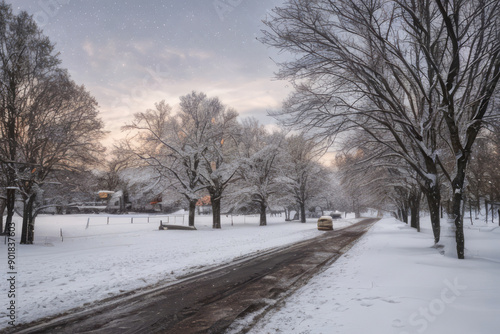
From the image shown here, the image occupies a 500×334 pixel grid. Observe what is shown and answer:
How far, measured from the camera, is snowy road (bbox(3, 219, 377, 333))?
173 inches

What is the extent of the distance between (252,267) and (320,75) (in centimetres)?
697

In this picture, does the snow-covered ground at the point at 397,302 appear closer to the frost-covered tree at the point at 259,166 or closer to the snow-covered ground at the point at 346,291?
the snow-covered ground at the point at 346,291

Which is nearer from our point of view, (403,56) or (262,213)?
(403,56)

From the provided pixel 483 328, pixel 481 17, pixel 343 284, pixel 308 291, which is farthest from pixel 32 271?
pixel 481 17

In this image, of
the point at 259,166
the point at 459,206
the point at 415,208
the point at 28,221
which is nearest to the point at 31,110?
the point at 28,221

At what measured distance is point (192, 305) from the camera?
17.6ft

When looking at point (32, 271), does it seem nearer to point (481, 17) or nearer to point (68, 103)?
point (68, 103)

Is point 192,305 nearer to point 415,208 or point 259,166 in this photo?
point 415,208

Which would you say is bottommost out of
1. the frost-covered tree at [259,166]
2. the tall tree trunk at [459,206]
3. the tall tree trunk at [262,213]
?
the tall tree trunk at [262,213]

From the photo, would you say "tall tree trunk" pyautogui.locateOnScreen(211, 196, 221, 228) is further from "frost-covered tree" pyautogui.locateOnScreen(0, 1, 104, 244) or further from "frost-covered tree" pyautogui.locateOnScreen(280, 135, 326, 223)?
"frost-covered tree" pyautogui.locateOnScreen(0, 1, 104, 244)

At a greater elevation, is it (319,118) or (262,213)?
(319,118)

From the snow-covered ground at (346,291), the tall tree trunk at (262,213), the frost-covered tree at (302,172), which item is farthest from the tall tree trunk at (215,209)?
the snow-covered ground at (346,291)

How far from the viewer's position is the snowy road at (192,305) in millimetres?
4402

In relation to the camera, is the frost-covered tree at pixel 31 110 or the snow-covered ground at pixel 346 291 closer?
the snow-covered ground at pixel 346 291
